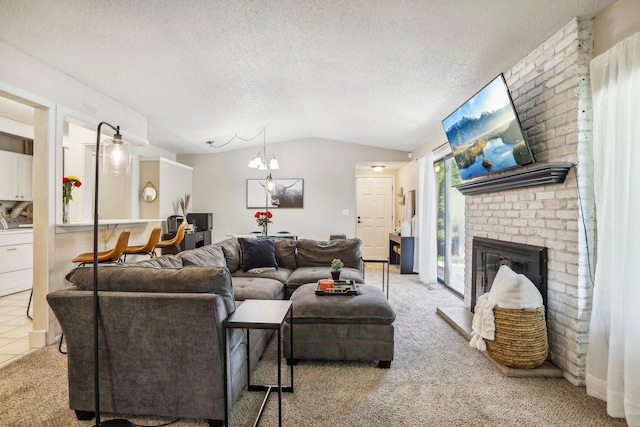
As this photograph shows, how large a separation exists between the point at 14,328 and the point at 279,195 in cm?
449

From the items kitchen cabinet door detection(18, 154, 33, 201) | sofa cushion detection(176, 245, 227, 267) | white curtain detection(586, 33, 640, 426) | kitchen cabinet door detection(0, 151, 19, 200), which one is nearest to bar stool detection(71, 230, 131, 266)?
sofa cushion detection(176, 245, 227, 267)

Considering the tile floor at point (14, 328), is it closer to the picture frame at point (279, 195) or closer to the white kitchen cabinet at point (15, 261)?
the white kitchen cabinet at point (15, 261)

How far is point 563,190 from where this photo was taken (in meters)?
2.31

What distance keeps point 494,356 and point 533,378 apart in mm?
264

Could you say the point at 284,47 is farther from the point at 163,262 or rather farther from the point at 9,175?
the point at 9,175

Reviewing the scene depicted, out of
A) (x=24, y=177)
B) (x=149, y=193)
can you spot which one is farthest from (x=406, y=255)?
(x=24, y=177)

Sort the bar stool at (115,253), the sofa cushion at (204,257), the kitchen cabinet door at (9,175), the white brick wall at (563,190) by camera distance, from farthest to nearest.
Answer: the kitchen cabinet door at (9,175) → the bar stool at (115,253) → the sofa cushion at (204,257) → the white brick wall at (563,190)

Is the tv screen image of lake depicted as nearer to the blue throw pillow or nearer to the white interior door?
the blue throw pillow

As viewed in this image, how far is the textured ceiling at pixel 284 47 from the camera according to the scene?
227 cm

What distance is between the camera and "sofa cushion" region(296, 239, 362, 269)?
4.28 m

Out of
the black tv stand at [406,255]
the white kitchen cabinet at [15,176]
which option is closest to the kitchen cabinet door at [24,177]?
the white kitchen cabinet at [15,176]

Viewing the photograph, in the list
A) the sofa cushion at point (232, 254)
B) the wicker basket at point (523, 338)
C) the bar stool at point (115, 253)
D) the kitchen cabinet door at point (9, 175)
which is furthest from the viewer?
the kitchen cabinet door at point (9, 175)

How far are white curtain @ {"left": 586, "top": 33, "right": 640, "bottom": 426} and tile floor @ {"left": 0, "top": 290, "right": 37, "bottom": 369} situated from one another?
4163 mm

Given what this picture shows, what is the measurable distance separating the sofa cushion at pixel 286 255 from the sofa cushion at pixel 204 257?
78 centimetres
